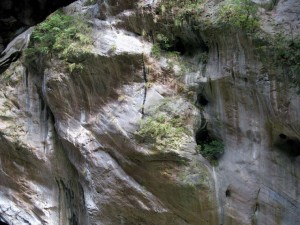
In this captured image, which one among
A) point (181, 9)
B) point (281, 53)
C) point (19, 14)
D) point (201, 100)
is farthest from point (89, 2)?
point (281, 53)

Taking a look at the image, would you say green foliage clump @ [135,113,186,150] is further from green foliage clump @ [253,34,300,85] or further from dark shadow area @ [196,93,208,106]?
green foliage clump @ [253,34,300,85]

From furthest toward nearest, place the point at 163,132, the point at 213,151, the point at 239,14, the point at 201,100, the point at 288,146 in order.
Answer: the point at 201,100
the point at 213,151
the point at 163,132
the point at 239,14
the point at 288,146

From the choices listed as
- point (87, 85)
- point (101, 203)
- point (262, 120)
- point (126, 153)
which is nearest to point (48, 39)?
point (87, 85)

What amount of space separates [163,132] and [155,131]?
17 cm

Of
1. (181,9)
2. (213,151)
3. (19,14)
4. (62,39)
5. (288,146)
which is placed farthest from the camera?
(62,39)

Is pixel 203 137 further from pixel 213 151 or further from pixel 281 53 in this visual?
pixel 281 53

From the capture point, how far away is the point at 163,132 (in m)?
8.32

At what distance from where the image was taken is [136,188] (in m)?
8.63

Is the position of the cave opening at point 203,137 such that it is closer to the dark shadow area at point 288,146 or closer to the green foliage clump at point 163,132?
the green foliage clump at point 163,132

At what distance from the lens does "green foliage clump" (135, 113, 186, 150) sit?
325 inches

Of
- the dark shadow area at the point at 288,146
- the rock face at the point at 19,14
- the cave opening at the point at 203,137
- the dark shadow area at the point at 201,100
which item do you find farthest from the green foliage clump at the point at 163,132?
the rock face at the point at 19,14

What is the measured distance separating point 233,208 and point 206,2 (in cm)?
454

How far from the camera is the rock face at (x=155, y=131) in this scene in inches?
312

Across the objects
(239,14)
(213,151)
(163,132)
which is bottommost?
(213,151)
